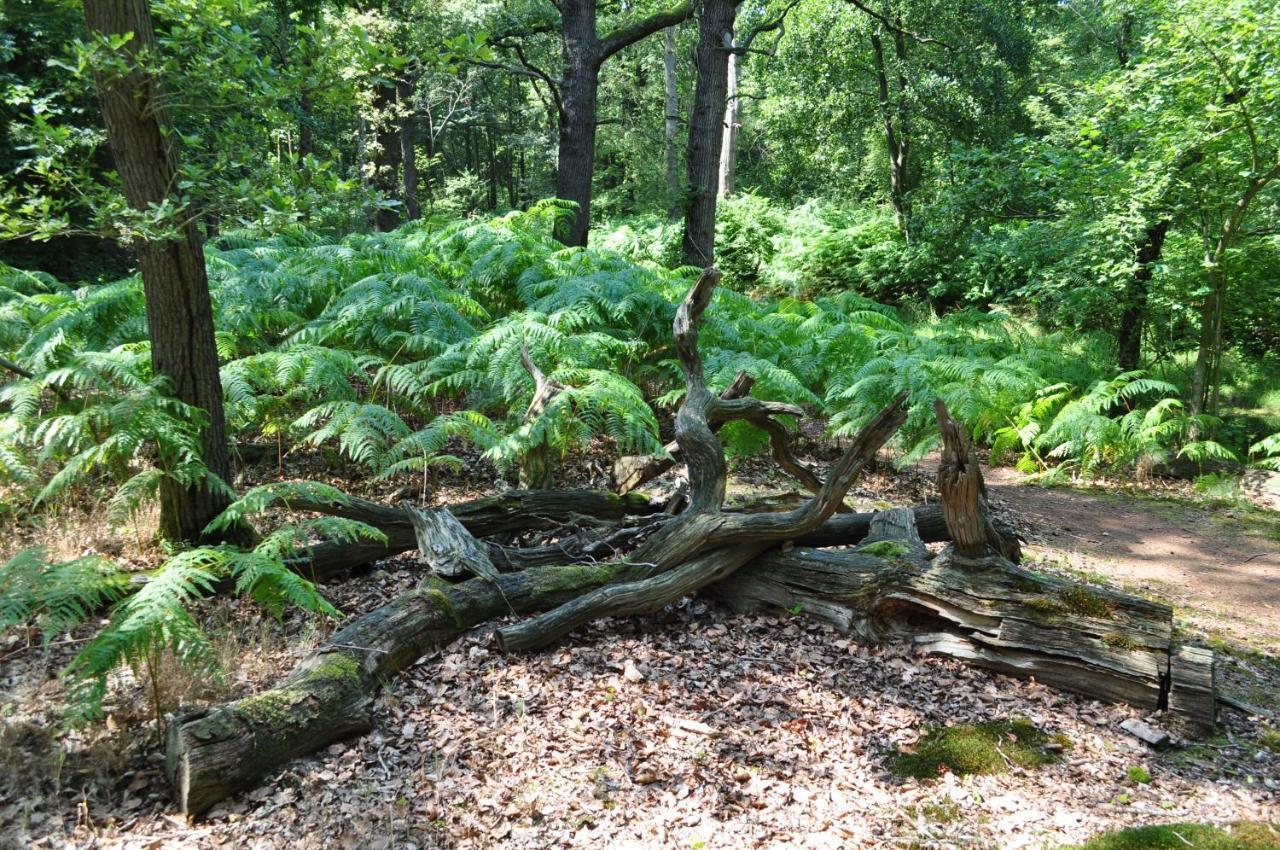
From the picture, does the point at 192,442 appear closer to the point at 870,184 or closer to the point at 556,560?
the point at 556,560

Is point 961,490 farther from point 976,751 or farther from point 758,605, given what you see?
point 758,605

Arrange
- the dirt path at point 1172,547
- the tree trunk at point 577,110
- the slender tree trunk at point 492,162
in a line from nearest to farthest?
the dirt path at point 1172,547 < the tree trunk at point 577,110 < the slender tree trunk at point 492,162

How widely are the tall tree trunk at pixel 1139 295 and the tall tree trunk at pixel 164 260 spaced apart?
921 centimetres

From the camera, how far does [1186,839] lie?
2652 mm

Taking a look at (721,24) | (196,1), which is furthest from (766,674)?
(721,24)

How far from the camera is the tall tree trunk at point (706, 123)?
9.53 meters

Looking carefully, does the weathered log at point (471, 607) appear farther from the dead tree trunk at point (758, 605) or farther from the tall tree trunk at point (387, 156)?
the tall tree trunk at point (387, 156)

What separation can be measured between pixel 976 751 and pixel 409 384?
3.92 metres

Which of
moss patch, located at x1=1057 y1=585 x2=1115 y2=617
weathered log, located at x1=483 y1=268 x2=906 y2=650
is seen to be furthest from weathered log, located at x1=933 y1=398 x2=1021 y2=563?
moss patch, located at x1=1057 y1=585 x2=1115 y2=617

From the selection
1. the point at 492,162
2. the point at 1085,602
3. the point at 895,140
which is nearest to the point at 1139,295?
the point at 1085,602

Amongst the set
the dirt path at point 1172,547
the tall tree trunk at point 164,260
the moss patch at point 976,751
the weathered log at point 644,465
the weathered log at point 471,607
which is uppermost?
the tall tree trunk at point 164,260

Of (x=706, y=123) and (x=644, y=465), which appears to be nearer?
(x=644, y=465)

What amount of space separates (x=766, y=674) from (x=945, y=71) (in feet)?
49.6

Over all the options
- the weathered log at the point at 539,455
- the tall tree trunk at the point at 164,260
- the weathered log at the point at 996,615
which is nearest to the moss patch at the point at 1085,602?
the weathered log at the point at 996,615
